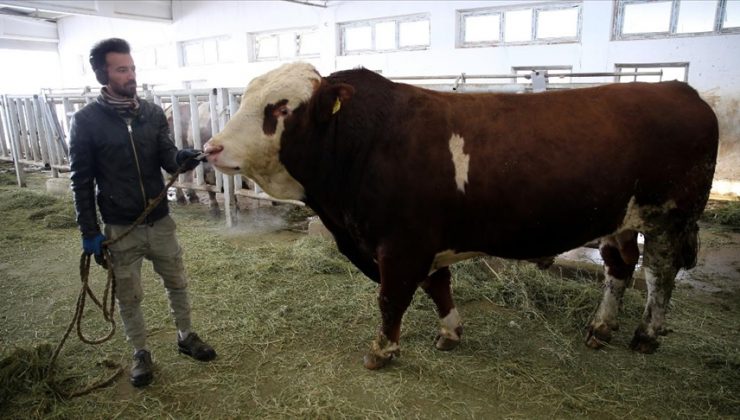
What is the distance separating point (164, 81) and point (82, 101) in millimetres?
10674

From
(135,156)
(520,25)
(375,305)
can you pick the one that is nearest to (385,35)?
(520,25)

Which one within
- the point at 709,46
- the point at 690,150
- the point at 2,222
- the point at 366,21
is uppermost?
the point at 366,21

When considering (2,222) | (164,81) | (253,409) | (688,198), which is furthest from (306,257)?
(164,81)

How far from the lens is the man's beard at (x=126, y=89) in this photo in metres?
2.68

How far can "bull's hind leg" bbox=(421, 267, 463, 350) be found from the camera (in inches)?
129

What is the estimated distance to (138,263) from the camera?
9.66ft

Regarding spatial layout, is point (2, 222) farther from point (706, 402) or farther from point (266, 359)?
point (706, 402)

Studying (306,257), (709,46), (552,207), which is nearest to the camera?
(552,207)

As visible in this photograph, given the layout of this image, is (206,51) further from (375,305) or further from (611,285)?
(611,285)

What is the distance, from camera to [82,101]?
8516mm

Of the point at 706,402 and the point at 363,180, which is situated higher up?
the point at 363,180

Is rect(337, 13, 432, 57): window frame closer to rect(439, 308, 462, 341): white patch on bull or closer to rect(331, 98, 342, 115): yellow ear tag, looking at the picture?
rect(439, 308, 462, 341): white patch on bull

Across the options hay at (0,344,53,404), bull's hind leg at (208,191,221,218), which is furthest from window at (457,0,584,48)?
hay at (0,344,53,404)

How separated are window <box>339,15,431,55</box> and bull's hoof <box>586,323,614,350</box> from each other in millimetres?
9664
